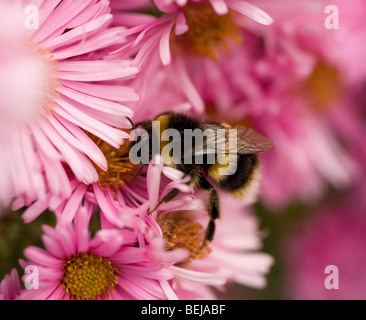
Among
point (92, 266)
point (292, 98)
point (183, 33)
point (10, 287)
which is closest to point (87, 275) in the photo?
point (92, 266)

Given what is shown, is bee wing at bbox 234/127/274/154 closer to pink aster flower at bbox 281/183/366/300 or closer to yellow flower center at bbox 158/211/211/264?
yellow flower center at bbox 158/211/211/264

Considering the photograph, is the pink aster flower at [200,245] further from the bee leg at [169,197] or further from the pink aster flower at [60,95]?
the pink aster flower at [60,95]

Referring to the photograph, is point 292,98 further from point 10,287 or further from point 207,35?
point 10,287

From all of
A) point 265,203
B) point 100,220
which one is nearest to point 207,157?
point 100,220

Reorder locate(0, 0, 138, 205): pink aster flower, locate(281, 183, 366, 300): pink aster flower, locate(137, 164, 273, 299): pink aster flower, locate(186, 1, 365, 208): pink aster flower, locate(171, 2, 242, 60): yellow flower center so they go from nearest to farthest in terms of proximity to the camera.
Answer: locate(0, 0, 138, 205): pink aster flower → locate(137, 164, 273, 299): pink aster flower → locate(171, 2, 242, 60): yellow flower center → locate(186, 1, 365, 208): pink aster flower → locate(281, 183, 366, 300): pink aster flower

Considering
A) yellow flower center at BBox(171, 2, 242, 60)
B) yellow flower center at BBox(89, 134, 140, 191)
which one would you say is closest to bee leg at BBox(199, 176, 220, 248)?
yellow flower center at BBox(89, 134, 140, 191)

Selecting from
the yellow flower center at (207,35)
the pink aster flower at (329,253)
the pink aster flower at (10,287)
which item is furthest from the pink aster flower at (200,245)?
the pink aster flower at (329,253)
